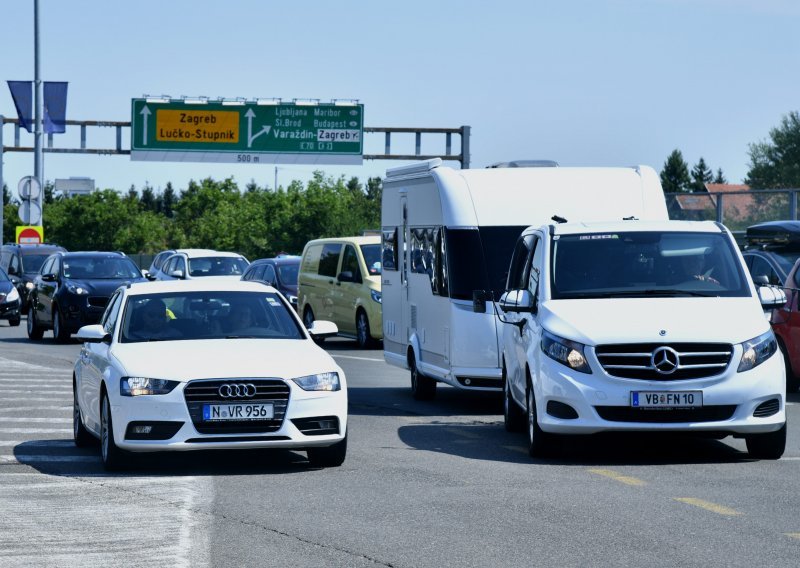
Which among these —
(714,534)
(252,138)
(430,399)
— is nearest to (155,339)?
(714,534)

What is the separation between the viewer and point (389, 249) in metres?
19.2

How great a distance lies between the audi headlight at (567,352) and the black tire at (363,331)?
16.0 m

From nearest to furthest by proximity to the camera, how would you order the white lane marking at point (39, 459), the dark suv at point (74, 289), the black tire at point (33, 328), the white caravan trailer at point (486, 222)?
the white lane marking at point (39, 459) < the white caravan trailer at point (486, 222) < the dark suv at point (74, 289) < the black tire at point (33, 328)

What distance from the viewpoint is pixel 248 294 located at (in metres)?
12.8

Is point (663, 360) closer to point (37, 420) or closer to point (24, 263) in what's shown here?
point (37, 420)

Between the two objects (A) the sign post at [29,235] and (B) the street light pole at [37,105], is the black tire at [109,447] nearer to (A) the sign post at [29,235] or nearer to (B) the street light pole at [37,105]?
(A) the sign post at [29,235]

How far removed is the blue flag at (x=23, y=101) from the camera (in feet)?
170

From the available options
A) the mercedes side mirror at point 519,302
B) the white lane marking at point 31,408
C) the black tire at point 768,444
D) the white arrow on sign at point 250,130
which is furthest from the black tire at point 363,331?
the white arrow on sign at point 250,130

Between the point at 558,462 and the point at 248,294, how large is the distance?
2800mm

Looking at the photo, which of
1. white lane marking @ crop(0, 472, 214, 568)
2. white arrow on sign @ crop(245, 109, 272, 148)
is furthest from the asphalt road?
white arrow on sign @ crop(245, 109, 272, 148)

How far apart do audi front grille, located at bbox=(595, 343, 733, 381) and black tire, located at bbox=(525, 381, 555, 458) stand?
0.79m

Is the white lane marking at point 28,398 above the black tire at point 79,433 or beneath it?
beneath

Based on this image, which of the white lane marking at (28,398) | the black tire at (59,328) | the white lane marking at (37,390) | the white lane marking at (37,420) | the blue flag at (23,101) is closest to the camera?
the white lane marking at (37,420)

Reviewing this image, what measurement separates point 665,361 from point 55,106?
141 feet
